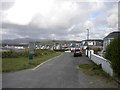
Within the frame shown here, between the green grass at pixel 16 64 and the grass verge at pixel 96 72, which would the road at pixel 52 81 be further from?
the green grass at pixel 16 64

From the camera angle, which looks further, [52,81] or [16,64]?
[16,64]

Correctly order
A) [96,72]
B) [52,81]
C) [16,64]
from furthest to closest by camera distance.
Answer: [16,64]
[96,72]
[52,81]

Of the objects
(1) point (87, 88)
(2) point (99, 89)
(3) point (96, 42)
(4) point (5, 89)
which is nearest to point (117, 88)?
(2) point (99, 89)

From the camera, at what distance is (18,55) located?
2720 centimetres

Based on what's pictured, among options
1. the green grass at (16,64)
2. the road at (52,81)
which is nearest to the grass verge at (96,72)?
the road at (52,81)

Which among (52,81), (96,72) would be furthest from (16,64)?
(52,81)

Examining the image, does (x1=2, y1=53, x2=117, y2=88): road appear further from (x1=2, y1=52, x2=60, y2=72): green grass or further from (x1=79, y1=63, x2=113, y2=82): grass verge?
(x1=2, y1=52, x2=60, y2=72): green grass

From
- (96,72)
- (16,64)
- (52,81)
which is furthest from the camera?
(16,64)

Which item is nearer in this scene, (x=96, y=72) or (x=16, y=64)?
(x=96, y=72)

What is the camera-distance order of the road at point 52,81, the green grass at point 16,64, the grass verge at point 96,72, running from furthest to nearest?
1. the green grass at point 16,64
2. the grass verge at point 96,72
3. the road at point 52,81

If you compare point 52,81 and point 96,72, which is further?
point 96,72

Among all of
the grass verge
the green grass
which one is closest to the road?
the grass verge

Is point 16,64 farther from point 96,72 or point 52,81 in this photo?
point 52,81

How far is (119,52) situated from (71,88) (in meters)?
3.26
